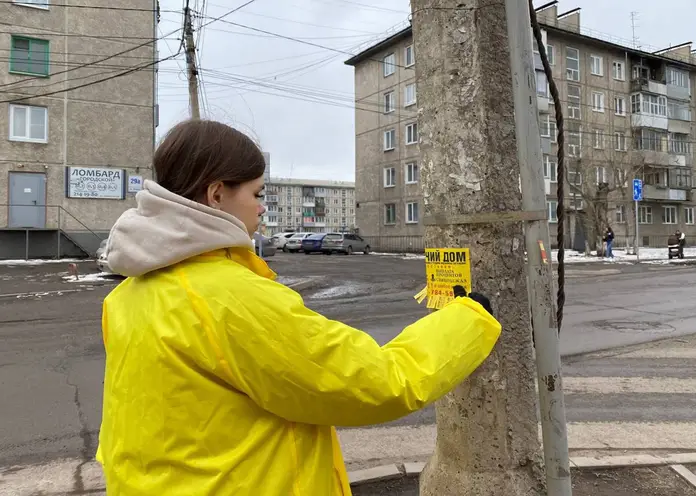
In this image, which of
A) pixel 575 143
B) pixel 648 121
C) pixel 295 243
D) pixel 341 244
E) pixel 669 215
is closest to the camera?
pixel 341 244

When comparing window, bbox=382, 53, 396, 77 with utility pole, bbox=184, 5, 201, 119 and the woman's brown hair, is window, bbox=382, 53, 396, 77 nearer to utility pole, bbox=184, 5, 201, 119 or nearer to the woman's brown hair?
utility pole, bbox=184, 5, 201, 119

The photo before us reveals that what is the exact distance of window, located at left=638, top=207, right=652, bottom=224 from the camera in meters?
41.5

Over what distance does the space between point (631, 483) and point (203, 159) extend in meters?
3.30

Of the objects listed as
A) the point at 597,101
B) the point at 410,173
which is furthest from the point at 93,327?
the point at 597,101

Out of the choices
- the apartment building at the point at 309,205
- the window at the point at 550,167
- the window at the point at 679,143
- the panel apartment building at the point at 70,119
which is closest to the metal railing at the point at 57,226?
the panel apartment building at the point at 70,119

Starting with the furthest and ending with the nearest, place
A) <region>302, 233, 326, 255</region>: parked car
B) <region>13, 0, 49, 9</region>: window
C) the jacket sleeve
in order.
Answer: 1. <region>302, 233, 326, 255</region>: parked car
2. <region>13, 0, 49, 9</region>: window
3. the jacket sleeve

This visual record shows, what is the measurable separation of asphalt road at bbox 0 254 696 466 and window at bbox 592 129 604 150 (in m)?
22.1

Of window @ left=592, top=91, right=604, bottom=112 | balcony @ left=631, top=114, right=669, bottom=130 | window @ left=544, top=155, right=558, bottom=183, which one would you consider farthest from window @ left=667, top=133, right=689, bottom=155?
window @ left=544, top=155, right=558, bottom=183

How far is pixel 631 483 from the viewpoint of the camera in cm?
325

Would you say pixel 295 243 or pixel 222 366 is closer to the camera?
pixel 222 366

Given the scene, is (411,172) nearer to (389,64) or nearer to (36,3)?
(389,64)

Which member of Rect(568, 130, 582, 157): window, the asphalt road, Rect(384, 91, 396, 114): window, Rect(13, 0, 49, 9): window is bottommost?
the asphalt road

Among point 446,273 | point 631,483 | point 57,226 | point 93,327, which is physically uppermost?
point 57,226

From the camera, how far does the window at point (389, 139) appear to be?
125 ft
